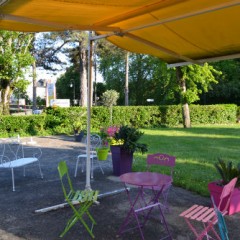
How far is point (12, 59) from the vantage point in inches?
644

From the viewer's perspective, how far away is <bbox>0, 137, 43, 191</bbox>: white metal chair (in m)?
6.23

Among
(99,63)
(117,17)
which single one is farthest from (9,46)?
(99,63)

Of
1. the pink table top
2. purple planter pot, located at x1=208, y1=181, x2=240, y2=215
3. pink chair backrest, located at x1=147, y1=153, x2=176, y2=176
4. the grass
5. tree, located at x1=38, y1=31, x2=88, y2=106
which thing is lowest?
the grass

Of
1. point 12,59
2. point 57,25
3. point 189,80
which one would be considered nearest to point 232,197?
point 57,25

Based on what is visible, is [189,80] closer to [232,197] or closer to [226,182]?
[226,182]

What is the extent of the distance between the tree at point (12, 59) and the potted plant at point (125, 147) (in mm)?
11101

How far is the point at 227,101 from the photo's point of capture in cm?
3206

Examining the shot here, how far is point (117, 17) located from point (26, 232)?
2.97m

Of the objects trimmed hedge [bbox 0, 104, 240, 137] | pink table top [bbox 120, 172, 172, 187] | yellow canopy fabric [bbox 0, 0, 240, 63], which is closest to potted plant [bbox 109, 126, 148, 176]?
yellow canopy fabric [bbox 0, 0, 240, 63]

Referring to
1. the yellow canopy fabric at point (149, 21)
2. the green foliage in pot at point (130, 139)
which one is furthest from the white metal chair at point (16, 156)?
the yellow canopy fabric at point (149, 21)

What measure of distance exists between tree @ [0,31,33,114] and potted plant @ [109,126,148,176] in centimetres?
1110

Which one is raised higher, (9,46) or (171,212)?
(9,46)

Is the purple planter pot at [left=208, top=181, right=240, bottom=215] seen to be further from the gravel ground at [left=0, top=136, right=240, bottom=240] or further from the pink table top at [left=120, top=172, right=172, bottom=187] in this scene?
the pink table top at [left=120, top=172, right=172, bottom=187]

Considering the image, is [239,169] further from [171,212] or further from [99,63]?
[99,63]
